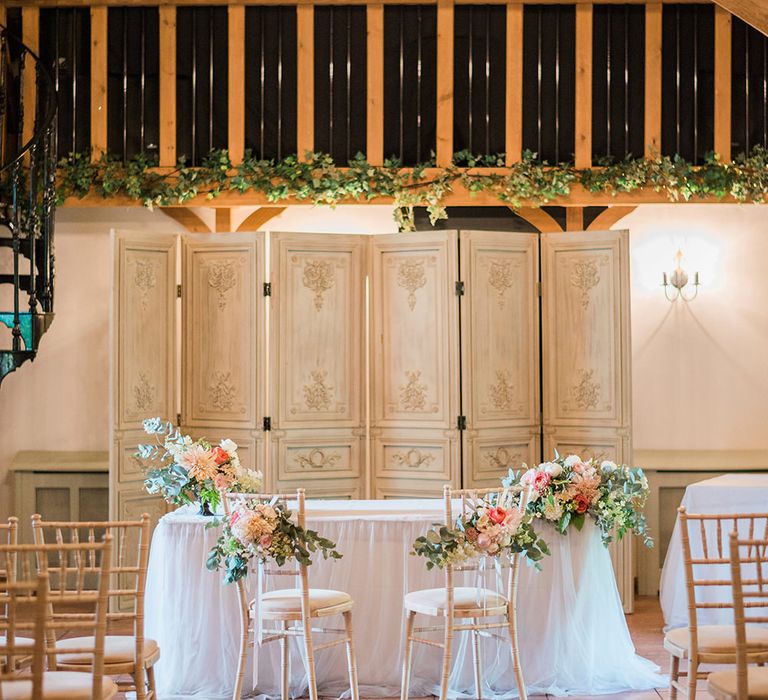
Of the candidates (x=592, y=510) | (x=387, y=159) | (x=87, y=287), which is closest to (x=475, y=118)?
(x=387, y=159)

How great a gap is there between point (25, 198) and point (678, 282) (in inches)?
180

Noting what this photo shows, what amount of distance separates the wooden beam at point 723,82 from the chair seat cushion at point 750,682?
483 cm

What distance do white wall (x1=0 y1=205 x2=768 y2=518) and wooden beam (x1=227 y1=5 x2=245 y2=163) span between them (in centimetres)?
73

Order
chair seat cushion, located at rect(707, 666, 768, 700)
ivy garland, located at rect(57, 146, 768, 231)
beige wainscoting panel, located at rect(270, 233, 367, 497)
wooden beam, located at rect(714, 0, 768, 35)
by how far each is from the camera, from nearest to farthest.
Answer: chair seat cushion, located at rect(707, 666, 768, 700)
wooden beam, located at rect(714, 0, 768, 35)
beige wainscoting panel, located at rect(270, 233, 367, 497)
ivy garland, located at rect(57, 146, 768, 231)

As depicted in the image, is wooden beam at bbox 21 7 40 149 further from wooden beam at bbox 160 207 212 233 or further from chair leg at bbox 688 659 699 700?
chair leg at bbox 688 659 699 700

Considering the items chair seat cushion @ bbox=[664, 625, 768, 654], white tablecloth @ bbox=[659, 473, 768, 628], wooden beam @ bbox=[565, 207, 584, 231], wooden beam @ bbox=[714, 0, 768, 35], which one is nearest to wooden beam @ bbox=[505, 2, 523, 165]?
wooden beam @ bbox=[565, 207, 584, 231]

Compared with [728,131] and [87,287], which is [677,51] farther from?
[87,287]

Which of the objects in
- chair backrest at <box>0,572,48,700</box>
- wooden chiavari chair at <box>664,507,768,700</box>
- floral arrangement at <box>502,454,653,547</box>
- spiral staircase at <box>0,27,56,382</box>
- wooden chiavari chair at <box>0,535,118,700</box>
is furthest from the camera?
spiral staircase at <box>0,27,56,382</box>

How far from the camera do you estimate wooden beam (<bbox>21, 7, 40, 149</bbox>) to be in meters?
7.74

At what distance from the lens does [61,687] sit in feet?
11.9

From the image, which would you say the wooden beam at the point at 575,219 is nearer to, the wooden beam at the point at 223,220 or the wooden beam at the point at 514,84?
the wooden beam at the point at 514,84

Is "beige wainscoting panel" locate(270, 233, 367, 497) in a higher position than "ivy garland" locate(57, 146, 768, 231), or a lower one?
lower

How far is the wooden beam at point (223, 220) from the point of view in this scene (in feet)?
26.5

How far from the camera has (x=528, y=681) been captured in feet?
17.1
